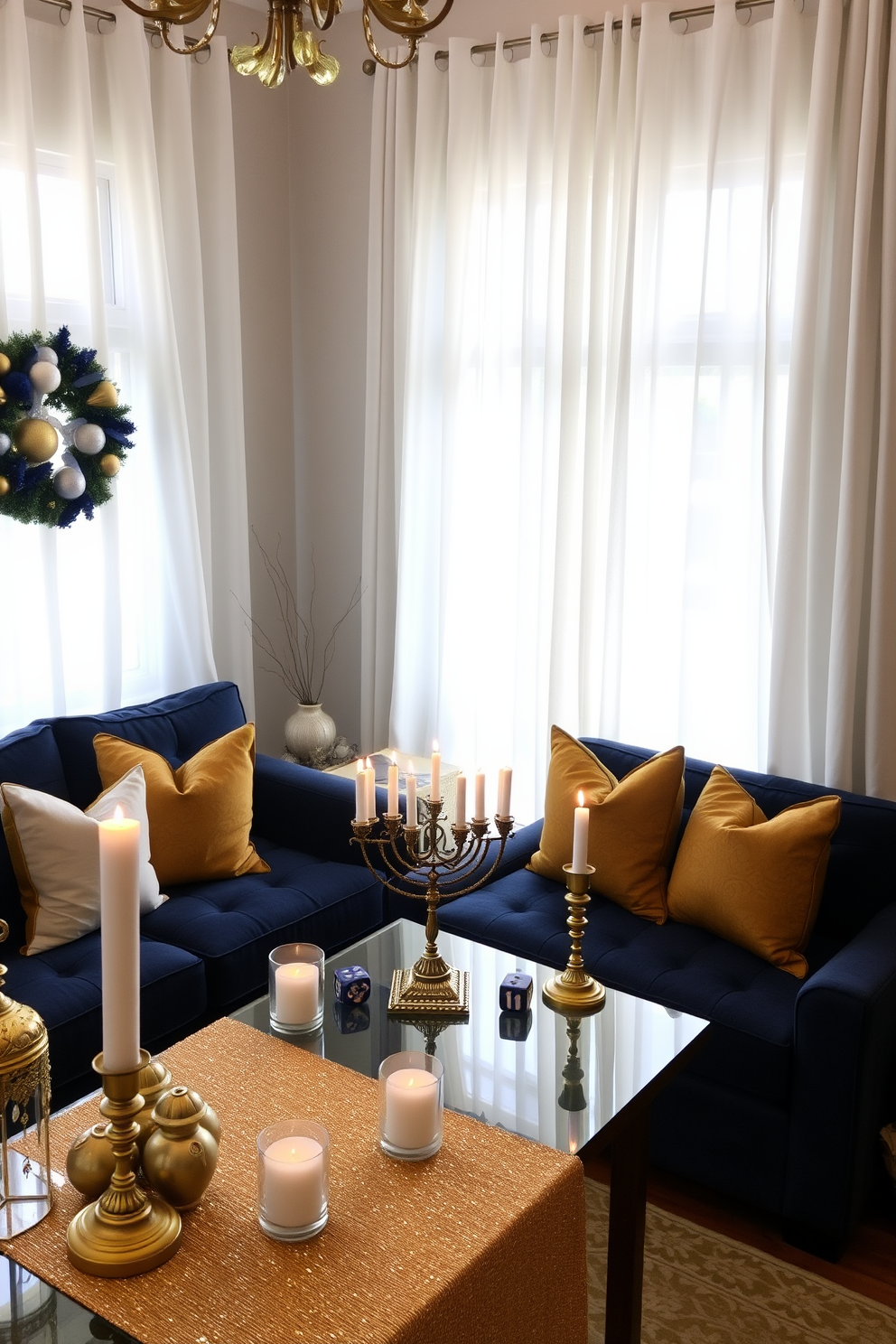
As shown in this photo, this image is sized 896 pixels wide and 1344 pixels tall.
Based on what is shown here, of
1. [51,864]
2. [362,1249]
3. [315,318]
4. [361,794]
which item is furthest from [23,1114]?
[315,318]

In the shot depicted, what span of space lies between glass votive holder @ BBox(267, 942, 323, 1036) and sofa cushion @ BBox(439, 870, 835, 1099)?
2.65 feet

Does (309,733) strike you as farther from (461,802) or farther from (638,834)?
(461,802)

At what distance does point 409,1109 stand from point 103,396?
243cm

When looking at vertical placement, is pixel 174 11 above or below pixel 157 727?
above

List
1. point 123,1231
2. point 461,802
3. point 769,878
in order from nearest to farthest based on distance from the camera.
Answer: point 123,1231
point 461,802
point 769,878

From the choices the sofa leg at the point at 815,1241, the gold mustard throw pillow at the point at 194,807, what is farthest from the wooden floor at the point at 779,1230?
the gold mustard throw pillow at the point at 194,807

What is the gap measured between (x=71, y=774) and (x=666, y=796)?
1.61 metres

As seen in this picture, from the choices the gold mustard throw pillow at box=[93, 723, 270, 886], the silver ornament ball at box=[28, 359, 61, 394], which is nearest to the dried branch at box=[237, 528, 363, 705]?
the gold mustard throw pillow at box=[93, 723, 270, 886]

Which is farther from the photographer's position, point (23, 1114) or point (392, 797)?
point (392, 797)

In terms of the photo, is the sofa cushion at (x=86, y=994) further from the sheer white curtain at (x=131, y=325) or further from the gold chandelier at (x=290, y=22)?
the gold chandelier at (x=290, y=22)

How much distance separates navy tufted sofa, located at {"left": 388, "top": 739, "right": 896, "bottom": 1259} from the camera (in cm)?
243

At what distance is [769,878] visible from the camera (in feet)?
9.21

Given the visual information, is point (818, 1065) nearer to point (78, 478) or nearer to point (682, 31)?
point (78, 478)

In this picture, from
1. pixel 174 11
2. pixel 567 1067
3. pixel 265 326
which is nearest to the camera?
pixel 174 11
